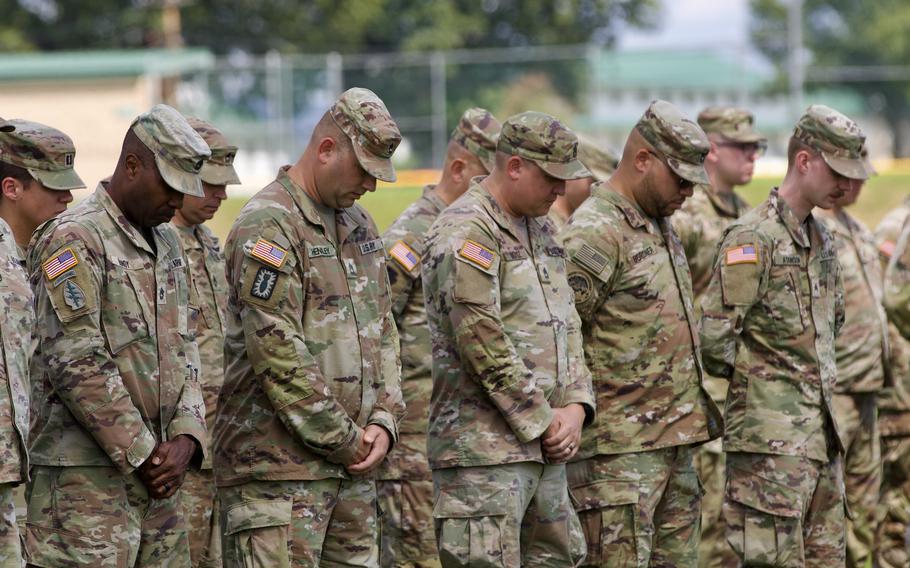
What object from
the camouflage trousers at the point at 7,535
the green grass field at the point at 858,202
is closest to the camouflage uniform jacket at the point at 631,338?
the camouflage trousers at the point at 7,535

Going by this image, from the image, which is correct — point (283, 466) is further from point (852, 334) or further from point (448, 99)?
point (448, 99)

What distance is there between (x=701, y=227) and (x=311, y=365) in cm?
388

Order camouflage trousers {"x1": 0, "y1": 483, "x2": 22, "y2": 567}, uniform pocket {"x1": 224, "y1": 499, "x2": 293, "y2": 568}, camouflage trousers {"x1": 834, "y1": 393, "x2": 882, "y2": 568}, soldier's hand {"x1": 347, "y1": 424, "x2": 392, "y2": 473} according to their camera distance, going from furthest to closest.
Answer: camouflage trousers {"x1": 834, "y1": 393, "x2": 882, "y2": 568} < soldier's hand {"x1": 347, "y1": 424, "x2": 392, "y2": 473} < uniform pocket {"x1": 224, "y1": 499, "x2": 293, "y2": 568} < camouflage trousers {"x1": 0, "y1": 483, "x2": 22, "y2": 567}

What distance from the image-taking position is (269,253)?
5395 mm

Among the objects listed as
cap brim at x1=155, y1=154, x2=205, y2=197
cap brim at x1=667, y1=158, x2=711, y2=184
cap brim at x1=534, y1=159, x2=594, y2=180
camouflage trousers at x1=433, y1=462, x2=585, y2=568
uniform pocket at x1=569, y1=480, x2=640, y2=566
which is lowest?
uniform pocket at x1=569, y1=480, x2=640, y2=566

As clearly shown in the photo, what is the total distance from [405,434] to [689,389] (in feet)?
5.27

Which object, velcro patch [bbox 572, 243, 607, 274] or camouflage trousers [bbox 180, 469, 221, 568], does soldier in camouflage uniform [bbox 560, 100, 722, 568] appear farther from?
camouflage trousers [bbox 180, 469, 221, 568]

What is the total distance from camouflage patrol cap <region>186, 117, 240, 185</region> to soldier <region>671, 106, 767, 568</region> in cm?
266

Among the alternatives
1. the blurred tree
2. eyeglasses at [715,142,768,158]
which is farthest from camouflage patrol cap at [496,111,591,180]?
the blurred tree

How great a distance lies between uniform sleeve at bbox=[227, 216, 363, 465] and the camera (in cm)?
534

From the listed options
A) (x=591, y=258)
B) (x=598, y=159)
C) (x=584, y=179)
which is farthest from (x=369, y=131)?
(x=598, y=159)

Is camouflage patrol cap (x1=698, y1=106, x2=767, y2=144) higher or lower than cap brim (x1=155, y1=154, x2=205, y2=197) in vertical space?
lower

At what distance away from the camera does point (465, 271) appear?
19.5 feet

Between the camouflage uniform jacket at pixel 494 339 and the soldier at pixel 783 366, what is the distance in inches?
40.8
